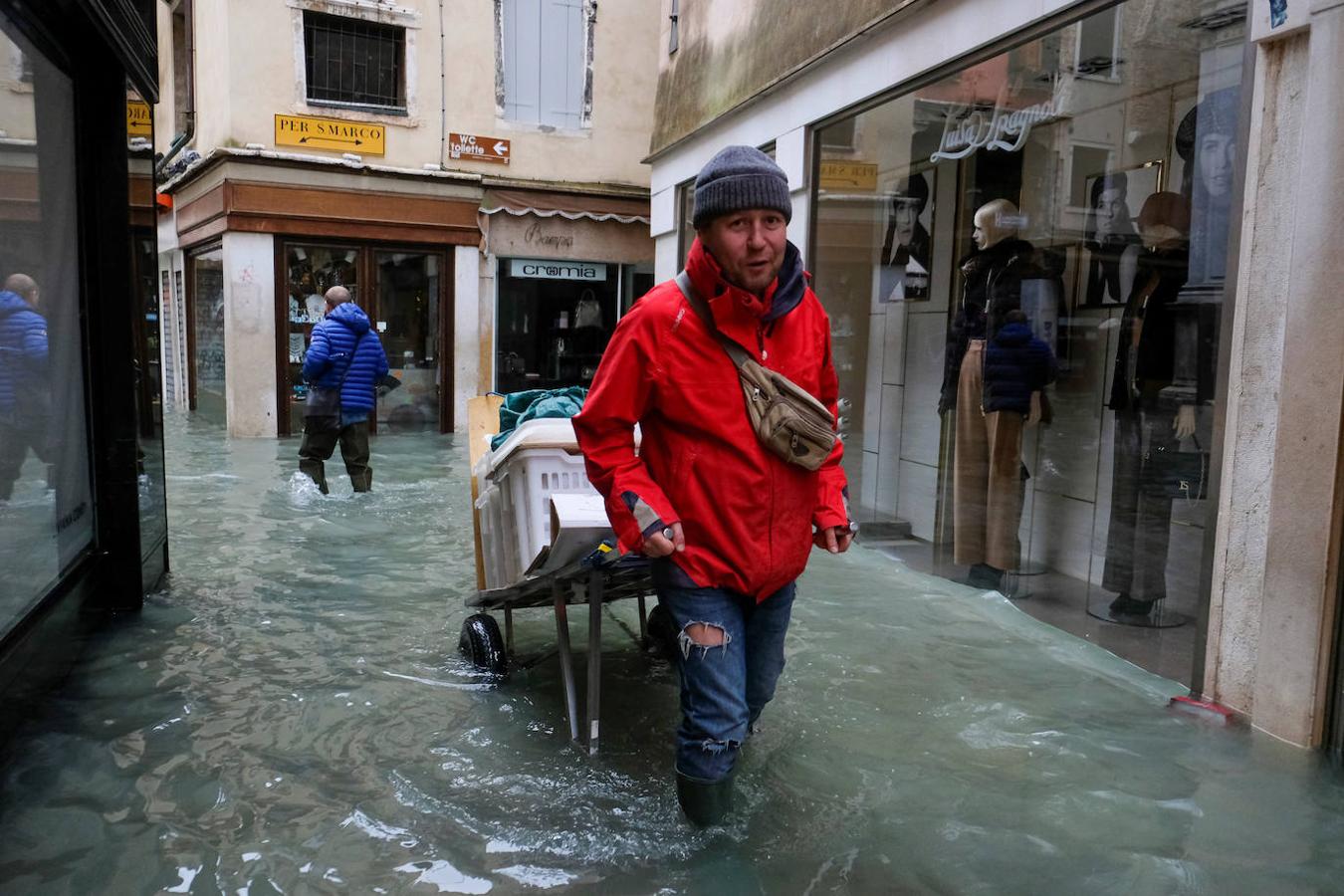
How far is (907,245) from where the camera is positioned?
316 inches

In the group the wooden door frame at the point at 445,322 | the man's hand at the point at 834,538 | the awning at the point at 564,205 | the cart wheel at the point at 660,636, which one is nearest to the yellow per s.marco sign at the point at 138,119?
the cart wheel at the point at 660,636

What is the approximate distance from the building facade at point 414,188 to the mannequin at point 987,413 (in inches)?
398

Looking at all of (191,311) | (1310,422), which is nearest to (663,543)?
(1310,422)

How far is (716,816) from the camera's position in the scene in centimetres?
320

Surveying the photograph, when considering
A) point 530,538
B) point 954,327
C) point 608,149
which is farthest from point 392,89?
point 530,538

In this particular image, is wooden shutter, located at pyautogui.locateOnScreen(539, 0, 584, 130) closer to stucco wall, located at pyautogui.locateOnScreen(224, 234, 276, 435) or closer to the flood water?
stucco wall, located at pyautogui.locateOnScreen(224, 234, 276, 435)

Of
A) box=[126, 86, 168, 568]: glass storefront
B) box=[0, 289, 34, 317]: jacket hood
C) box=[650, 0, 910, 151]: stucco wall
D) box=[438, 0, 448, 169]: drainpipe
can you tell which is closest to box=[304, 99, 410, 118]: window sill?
box=[438, 0, 448, 169]: drainpipe

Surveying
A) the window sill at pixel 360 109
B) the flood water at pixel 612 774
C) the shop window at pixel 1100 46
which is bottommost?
the flood water at pixel 612 774

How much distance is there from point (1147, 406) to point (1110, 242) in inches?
40.7

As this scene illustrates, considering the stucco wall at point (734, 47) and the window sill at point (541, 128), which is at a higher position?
the window sill at point (541, 128)

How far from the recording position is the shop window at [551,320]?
53.6 feet

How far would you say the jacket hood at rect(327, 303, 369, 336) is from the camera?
9570 mm

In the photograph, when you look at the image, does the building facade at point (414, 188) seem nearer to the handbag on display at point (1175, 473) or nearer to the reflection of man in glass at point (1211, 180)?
the handbag on display at point (1175, 473)

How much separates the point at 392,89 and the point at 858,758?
13802mm
